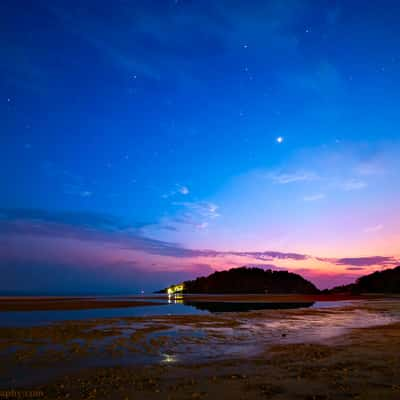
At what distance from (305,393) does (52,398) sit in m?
6.90

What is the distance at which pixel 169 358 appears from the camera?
14.2 metres

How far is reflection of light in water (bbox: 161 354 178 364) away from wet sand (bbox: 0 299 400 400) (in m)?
0.04

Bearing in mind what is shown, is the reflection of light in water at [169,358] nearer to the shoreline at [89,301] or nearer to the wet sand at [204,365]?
the wet sand at [204,365]

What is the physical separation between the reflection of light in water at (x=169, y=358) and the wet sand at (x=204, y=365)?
42mm

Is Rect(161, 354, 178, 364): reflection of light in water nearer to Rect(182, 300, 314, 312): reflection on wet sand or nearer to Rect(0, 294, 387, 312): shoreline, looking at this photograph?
Rect(182, 300, 314, 312): reflection on wet sand

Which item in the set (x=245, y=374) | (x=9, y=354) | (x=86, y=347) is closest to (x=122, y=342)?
(x=86, y=347)

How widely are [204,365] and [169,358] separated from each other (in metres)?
2.05

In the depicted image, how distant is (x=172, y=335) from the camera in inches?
834

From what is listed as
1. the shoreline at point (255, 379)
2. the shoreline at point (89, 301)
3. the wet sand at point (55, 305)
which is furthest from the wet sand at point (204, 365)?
the shoreline at point (89, 301)

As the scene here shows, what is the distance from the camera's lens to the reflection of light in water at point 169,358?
13586mm

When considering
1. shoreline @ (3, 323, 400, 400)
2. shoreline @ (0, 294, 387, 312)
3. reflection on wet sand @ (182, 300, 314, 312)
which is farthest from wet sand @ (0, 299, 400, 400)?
shoreline @ (0, 294, 387, 312)

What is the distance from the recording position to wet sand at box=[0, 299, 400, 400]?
376 inches

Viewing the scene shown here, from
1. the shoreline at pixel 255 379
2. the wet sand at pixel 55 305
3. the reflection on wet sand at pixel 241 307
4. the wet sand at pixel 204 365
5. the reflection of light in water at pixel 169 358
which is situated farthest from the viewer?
the wet sand at pixel 55 305

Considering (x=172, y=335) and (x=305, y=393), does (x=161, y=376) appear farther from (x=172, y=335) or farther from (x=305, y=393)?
(x=172, y=335)
